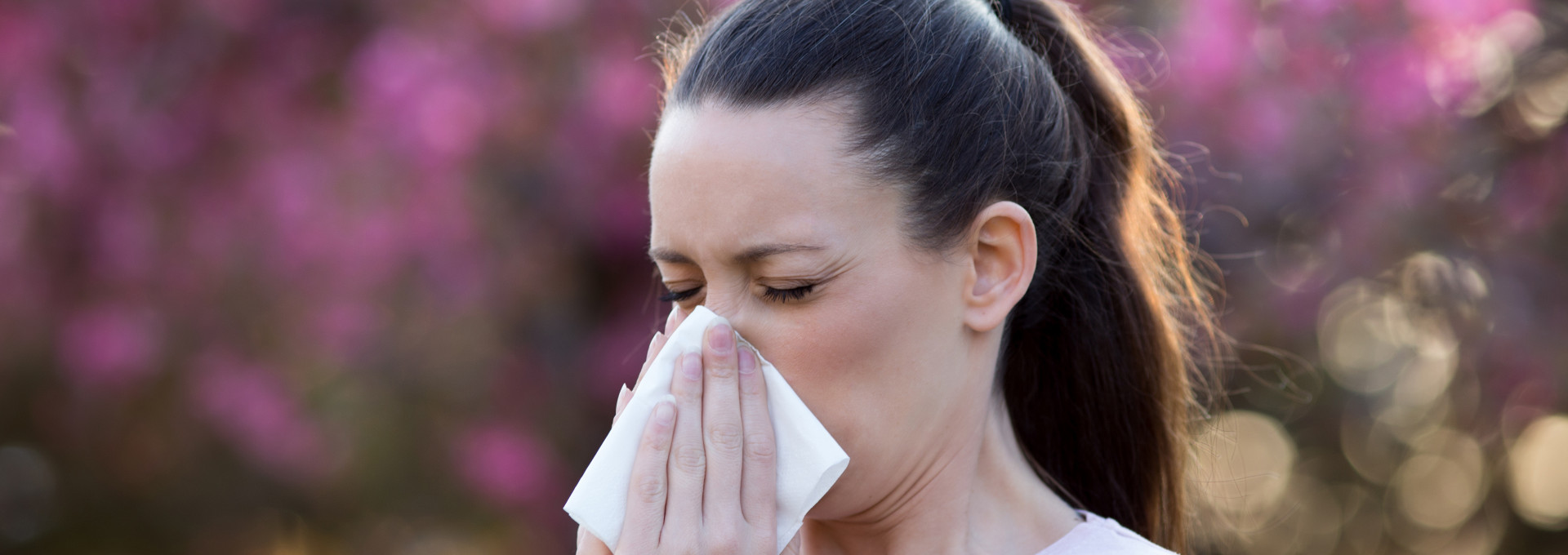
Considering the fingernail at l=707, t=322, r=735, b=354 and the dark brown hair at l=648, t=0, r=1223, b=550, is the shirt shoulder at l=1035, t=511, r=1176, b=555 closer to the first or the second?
the dark brown hair at l=648, t=0, r=1223, b=550

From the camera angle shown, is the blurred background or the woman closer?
the woman

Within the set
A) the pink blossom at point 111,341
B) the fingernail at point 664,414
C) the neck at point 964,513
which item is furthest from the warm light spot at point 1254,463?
the pink blossom at point 111,341

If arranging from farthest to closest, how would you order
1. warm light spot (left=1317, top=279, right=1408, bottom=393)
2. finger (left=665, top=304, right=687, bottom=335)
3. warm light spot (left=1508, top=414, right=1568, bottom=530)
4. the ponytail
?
warm light spot (left=1508, top=414, right=1568, bottom=530) < warm light spot (left=1317, top=279, right=1408, bottom=393) < the ponytail < finger (left=665, top=304, right=687, bottom=335)

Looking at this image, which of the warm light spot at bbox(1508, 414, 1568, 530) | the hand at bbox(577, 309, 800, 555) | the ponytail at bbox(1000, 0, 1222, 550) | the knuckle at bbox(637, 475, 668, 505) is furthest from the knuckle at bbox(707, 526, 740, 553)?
the warm light spot at bbox(1508, 414, 1568, 530)

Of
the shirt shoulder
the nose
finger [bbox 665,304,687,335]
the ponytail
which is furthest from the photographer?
the ponytail

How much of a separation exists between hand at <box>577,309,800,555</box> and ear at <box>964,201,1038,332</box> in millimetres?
433

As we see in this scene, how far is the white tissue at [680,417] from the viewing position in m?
2.00

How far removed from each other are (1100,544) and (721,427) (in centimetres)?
75

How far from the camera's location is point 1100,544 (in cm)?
220

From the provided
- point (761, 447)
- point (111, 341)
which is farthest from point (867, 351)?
point (111, 341)

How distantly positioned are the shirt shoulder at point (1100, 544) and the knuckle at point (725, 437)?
63 cm

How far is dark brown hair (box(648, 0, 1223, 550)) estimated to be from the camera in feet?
6.94

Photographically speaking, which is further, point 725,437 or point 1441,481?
point 1441,481

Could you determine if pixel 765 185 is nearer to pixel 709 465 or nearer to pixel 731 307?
pixel 731 307
